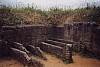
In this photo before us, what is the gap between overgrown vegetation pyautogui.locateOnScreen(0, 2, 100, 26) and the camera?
15344 millimetres

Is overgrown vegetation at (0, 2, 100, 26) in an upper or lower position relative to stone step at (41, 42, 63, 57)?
upper

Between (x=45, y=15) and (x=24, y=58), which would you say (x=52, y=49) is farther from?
(x=45, y=15)

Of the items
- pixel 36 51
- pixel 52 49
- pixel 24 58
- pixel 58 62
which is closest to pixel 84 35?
pixel 52 49

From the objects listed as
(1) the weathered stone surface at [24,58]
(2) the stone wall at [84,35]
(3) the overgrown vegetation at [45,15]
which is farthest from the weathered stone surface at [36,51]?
(2) the stone wall at [84,35]

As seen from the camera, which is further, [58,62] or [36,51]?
[36,51]

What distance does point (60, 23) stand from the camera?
1716 cm

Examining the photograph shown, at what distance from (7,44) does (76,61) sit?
4.90 meters

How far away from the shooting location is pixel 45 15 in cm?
1783

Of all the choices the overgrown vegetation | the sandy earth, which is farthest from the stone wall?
the overgrown vegetation

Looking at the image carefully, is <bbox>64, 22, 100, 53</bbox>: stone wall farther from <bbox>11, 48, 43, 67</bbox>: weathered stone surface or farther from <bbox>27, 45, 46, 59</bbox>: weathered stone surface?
<bbox>11, 48, 43, 67</bbox>: weathered stone surface

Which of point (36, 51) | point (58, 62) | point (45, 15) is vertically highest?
point (45, 15)

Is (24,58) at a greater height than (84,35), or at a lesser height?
lesser

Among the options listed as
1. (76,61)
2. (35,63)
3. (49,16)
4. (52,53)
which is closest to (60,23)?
(49,16)

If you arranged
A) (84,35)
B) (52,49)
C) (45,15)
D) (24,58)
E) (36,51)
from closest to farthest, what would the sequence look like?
(24,58)
(36,51)
(52,49)
(84,35)
(45,15)
